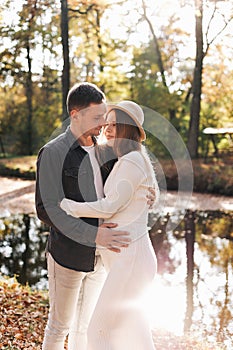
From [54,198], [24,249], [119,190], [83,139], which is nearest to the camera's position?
[119,190]

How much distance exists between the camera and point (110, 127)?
238 cm

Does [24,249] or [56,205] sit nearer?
[56,205]

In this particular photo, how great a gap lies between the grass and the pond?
0.40m

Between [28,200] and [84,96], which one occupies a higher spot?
[84,96]

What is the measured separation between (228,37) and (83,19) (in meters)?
4.36

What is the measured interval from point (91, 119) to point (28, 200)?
992cm

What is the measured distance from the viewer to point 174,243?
8125 mm

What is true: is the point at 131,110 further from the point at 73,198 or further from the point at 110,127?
the point at 73,198

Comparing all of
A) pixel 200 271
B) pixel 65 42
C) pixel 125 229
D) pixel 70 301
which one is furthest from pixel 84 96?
pixel 65 42

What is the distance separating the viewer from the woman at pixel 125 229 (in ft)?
7.66

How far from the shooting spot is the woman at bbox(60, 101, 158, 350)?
2.33 m

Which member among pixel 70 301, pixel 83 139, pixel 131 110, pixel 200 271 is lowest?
pixel 200 271

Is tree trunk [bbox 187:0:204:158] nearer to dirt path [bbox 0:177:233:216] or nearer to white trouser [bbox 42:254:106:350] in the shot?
dirt path [bbox 0:177:233:216]

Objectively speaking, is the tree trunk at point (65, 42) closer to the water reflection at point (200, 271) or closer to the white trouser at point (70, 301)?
the water reflection at point (200, 271)
